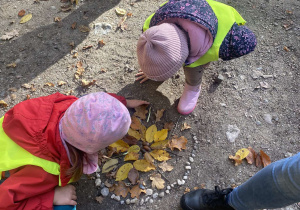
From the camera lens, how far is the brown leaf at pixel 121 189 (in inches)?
81.1

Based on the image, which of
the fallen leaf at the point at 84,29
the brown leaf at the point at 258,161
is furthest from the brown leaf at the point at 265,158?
the fallen leaf at the point at 84,29

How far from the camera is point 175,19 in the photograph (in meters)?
1.85

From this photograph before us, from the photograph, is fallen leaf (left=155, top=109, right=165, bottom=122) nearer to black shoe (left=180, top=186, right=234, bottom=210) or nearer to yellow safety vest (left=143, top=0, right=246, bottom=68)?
yellow safety vest (left=143, top=0, right=246, bottom=68)

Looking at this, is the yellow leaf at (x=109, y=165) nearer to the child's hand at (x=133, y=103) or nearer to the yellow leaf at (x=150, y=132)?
the yellow leaf at (x=150, y=132)

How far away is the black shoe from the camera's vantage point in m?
1.79

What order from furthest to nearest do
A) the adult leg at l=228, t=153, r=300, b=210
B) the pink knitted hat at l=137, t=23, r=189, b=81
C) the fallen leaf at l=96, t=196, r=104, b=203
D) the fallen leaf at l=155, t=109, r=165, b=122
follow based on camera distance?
1. the fallen leaf at l=155, t=109, r=165, b=122
2. the fallen leaf at l=96, t=196, r=104, b=203
3. the pink knitted hat at l=137, t=23, r=189, b=81
4. the adult leg at l=228, t=153, r=300, b=210

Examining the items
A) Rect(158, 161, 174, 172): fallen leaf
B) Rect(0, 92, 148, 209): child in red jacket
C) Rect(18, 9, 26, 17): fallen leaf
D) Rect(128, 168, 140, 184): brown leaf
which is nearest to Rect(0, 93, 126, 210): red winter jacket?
Rect(0, 92, 148, 209): child in red jacket

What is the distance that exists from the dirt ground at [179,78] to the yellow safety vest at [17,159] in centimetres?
59

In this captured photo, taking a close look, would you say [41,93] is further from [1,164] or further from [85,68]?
[1,164]

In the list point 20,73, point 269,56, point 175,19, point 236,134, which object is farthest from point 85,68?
point 269,56

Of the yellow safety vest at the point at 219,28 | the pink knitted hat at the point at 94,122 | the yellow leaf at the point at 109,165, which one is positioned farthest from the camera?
the yellow leaf at the point at 109,165

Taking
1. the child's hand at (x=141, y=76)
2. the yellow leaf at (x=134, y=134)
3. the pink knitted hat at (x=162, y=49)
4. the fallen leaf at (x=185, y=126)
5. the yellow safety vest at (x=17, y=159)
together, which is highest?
the pink knitted hat at (x=162, y=49)

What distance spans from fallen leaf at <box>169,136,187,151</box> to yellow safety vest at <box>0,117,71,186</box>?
39.5 inches

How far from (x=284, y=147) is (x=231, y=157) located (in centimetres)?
50
